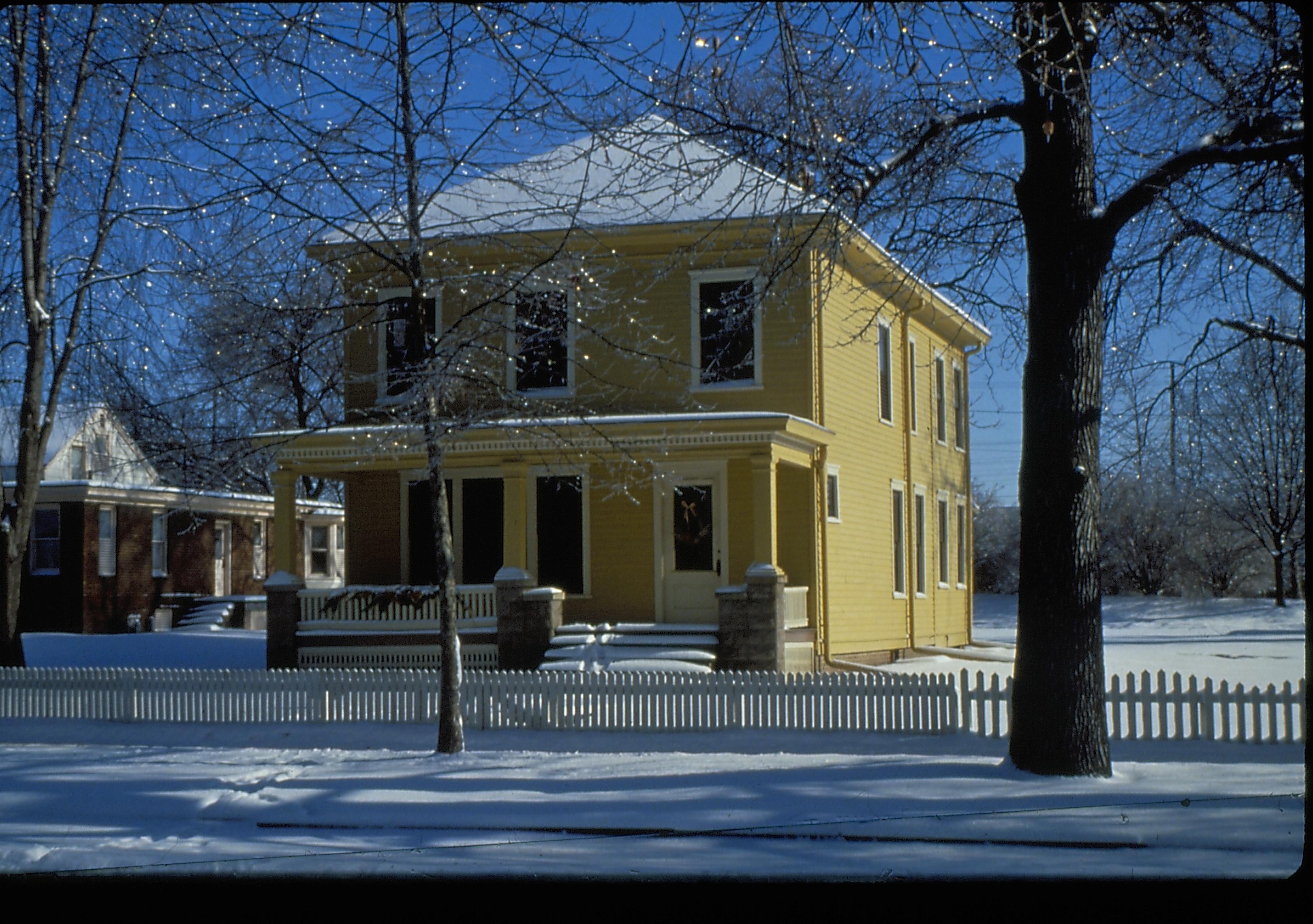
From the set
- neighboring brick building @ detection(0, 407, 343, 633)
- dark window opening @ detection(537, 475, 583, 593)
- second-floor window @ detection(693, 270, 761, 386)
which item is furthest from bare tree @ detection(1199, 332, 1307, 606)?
neighboring brick building @ detection(0, 407, 343, 633)

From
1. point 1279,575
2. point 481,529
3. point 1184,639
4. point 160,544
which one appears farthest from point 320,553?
point 1279,575

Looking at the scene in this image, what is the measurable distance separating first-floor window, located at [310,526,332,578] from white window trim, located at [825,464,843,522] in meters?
22.7

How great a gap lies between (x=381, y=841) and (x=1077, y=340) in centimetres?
670

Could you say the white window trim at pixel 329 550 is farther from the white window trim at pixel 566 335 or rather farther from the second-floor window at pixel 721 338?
the second-floor window at pixel 721 338

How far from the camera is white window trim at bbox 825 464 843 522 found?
19391 millimetres

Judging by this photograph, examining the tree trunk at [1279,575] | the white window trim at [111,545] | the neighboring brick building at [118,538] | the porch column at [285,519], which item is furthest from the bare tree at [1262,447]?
the white window trim at [111,545]

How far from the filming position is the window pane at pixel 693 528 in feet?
62.0

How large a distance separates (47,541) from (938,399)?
2051 cm

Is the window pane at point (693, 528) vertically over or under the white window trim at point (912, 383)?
under

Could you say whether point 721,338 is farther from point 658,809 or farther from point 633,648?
point 658,809

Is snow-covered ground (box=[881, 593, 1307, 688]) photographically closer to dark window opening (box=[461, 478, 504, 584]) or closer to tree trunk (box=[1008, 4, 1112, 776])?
dark window opening (box=[461, 478, 504, 584])

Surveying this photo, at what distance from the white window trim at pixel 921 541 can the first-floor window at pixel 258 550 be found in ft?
67.6

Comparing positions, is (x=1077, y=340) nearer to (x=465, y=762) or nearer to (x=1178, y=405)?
(x=1178, y=405)

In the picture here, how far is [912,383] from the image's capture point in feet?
76.4
